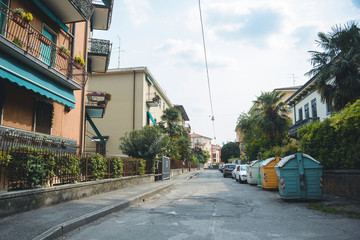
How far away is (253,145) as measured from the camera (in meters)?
34.6

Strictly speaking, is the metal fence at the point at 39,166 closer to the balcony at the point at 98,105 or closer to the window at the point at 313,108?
the balcony at the point at 98,105

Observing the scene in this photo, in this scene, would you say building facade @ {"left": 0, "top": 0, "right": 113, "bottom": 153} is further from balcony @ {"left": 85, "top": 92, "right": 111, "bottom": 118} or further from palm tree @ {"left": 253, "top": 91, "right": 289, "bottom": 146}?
palm tree @ {"left": 253, "top": 91, "right": 289, "bottom": 146}

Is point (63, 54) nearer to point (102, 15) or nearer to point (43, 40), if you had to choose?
point (43, 40)

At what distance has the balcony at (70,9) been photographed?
443 inches

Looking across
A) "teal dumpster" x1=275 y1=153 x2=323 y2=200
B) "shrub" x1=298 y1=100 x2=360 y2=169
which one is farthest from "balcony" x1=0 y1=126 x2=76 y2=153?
"shrub" x1=298 y1=100 x2=360 y2=169

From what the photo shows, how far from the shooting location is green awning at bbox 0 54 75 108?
26.8ft

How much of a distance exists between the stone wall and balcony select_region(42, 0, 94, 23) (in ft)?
41.9

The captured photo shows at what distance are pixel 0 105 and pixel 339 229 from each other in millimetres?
10291

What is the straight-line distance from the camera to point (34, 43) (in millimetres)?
10617

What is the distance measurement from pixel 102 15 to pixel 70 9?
5.09 meters

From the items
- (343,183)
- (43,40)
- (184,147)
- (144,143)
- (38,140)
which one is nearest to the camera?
(38,140)

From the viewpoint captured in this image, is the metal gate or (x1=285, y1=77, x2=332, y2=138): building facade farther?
(x1=285, y1=77, x2=332, y2=138): building facade

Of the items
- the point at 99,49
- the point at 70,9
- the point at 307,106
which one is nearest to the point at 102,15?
the point at 99,49

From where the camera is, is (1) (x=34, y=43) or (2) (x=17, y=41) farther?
(1) (x=34, y=43)
